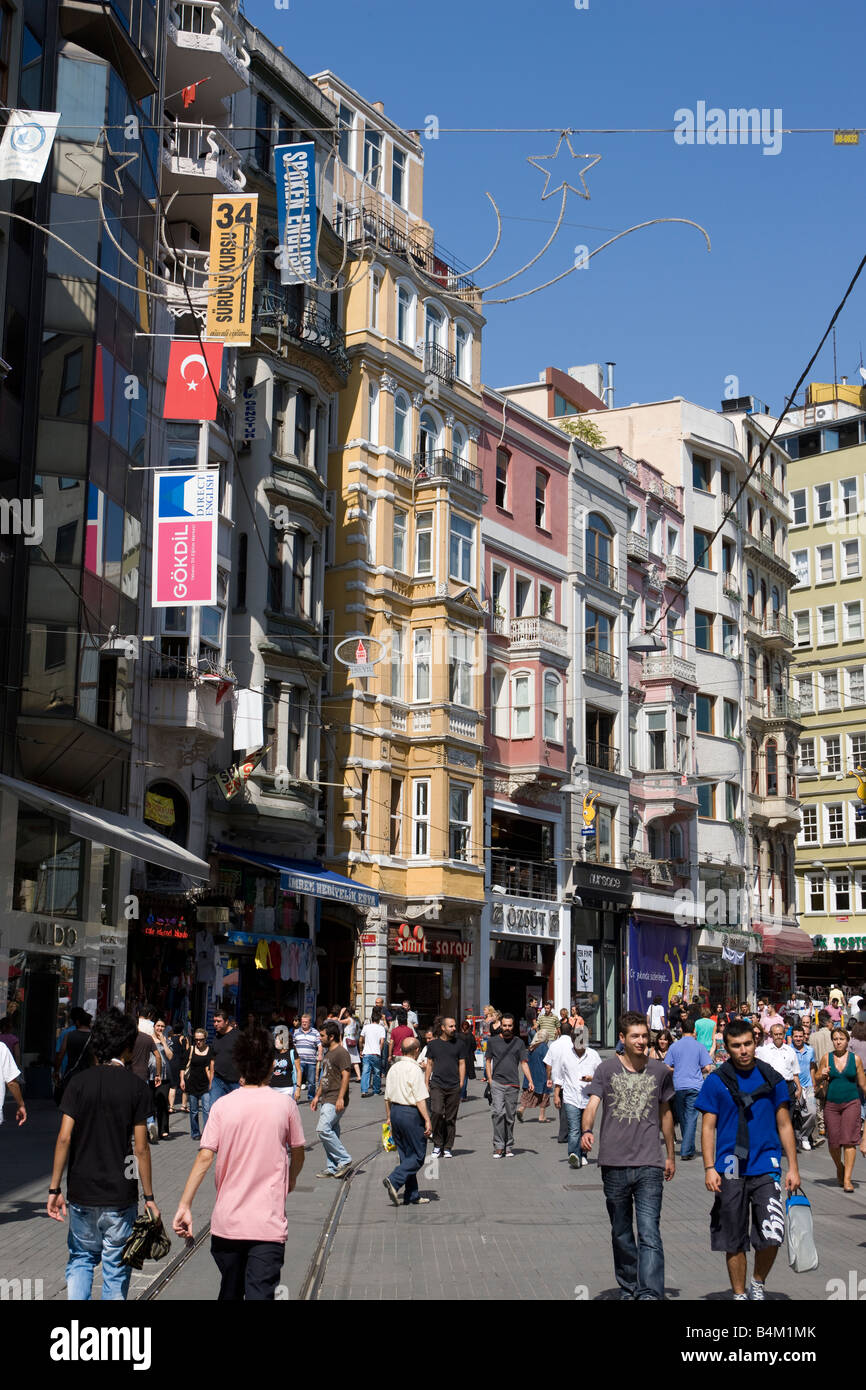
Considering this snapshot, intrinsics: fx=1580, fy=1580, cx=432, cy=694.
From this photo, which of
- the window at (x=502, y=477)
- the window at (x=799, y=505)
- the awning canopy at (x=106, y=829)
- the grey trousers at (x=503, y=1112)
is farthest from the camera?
the window at (x=799, y=505)

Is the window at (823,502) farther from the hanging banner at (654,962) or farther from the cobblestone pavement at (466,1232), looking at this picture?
the cobblestone pavement at (466,1232)

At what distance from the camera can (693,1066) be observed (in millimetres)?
20484

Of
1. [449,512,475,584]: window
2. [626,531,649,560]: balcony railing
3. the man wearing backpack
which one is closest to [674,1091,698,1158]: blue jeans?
the man wearing backpack

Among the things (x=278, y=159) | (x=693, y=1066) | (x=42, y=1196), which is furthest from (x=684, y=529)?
(x=42, y=1196)

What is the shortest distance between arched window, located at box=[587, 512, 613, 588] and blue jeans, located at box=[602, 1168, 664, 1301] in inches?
1619

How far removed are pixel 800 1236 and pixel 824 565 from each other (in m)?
67.1

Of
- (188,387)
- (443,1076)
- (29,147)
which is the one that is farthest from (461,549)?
(29,147)

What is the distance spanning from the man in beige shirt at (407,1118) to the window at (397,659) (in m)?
25.4

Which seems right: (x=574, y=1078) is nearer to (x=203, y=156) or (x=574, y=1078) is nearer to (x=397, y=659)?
(x=397, y=659)

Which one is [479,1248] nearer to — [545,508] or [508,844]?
[508,844]

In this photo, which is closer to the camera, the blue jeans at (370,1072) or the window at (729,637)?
the blue jeans at (370,1072)

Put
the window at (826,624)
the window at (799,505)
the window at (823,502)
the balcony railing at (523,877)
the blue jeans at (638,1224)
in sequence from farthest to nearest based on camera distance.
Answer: the window at (799,505) → the window at (823,502) → the window at (826,624) → the balcony railing at (523,877) → the blue jeans at (638,1224)

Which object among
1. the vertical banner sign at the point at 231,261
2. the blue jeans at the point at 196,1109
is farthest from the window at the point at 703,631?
the blue jeans at the point at 196,1109

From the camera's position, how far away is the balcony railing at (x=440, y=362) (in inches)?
1699
